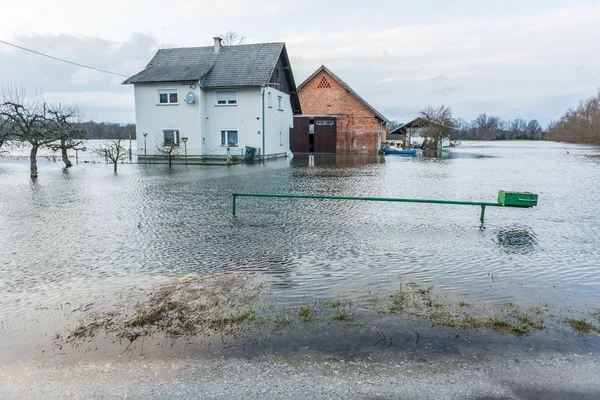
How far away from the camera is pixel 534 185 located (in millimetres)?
16250

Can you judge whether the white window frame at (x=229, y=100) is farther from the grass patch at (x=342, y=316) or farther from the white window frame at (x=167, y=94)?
the grass patch at (x=342, y=316)

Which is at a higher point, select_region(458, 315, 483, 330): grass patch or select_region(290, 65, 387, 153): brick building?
select_region(290, 65, 387, 153): brick building

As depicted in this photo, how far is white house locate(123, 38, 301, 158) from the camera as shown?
2777 centimetres

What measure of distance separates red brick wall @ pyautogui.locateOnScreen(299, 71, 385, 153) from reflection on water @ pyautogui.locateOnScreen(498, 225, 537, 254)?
31898mm

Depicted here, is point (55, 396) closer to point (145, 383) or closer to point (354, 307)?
point (145, 383)

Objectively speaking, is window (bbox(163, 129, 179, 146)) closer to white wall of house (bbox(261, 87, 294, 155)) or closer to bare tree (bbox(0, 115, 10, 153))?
white wall of house (bbox(261, 87, 294, 155))

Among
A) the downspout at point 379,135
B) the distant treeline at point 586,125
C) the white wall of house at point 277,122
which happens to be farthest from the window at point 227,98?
the distant treeline at point 586,125

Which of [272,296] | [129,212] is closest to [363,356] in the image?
[272,296]

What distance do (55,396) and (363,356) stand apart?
2.37m

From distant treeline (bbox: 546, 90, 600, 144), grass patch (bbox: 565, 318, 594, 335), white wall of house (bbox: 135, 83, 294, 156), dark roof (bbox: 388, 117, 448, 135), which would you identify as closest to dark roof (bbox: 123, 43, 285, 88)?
white wall of house (bbox: 135, 83, 294, 156)

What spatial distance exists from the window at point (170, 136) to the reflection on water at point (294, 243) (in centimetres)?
1483

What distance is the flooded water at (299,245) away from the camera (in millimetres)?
5344

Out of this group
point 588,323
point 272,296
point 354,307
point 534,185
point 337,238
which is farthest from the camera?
point 534,185

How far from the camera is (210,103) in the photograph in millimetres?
28625
